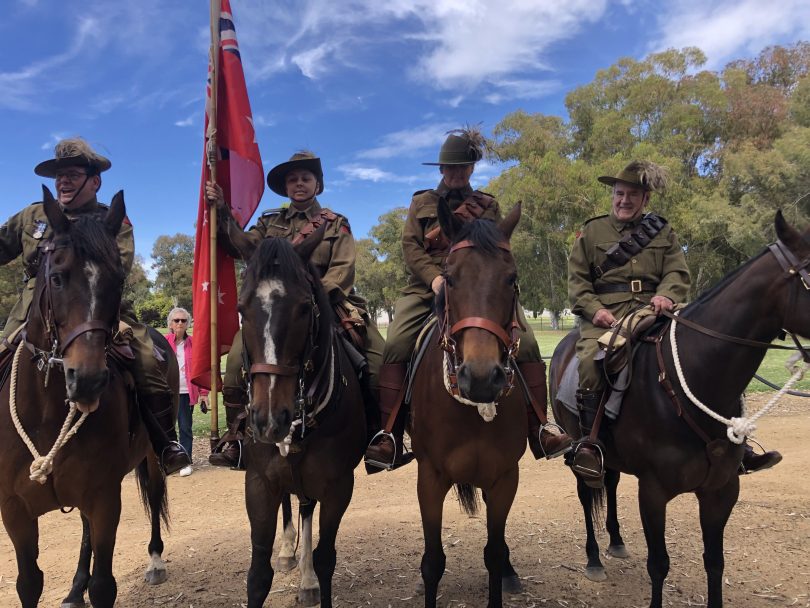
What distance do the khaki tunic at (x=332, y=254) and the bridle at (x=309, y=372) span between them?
839mm

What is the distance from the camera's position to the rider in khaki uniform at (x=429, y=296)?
14.0ft

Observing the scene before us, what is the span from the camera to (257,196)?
202 inches

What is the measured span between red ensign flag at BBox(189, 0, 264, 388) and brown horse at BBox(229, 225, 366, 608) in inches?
50.8

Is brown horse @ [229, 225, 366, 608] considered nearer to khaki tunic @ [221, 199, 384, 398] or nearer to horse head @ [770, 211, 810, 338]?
khaki tunic @ [221, 199, 384, 398]

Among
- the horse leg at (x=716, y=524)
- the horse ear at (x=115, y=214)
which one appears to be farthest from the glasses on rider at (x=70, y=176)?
the horse leg at (x=716, y=524)

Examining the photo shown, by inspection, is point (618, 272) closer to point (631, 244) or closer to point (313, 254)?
point (631, 244)

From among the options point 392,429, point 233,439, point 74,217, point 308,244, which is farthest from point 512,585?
point 74,217

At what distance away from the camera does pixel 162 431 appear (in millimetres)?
4434

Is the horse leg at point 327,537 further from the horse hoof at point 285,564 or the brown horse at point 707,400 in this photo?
the brown horse at point 707,400

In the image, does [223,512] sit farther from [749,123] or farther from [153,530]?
[749,123]

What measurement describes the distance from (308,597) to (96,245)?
351 cm

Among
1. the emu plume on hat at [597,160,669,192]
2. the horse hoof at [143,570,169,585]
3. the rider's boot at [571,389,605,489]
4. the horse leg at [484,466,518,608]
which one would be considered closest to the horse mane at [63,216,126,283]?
the horse leg at [484,466,518,608]

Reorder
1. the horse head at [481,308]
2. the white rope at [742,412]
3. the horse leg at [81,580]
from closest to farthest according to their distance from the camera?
the horse head at [481,308] < the white rope at [742,412] < the horse leg at [81,580]

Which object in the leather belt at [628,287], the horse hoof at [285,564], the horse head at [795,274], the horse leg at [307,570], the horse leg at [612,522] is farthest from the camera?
the horse leg at [612,522]
